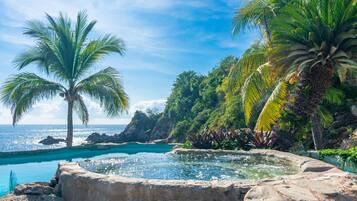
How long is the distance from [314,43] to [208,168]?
16.2ft

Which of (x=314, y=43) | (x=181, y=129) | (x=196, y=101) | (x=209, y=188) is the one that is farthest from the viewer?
(x=196, y=101)

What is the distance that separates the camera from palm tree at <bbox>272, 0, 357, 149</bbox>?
959 cm

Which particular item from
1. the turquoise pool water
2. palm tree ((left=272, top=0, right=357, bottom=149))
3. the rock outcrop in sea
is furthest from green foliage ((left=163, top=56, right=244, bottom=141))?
palm tree ((left=272, top=0, right=357, bottom=149))

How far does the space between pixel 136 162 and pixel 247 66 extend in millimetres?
5919

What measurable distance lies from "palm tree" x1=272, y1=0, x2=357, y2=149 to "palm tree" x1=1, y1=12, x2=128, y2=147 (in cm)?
953

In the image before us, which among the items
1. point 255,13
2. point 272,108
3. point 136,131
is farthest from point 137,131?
point 272,108

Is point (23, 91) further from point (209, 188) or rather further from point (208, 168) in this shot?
point (209, 188)

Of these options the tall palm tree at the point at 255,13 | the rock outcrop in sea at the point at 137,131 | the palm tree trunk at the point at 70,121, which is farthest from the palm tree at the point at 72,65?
the rock outcrop in sea at the point at 137,131

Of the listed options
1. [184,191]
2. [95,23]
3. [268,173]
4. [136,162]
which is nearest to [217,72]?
[95,23]

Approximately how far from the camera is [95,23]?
18.4 metres

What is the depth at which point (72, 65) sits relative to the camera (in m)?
17.8

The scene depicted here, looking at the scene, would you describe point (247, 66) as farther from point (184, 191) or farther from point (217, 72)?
point (217, 72)

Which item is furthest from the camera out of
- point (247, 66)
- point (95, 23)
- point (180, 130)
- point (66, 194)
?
point (180, 130)

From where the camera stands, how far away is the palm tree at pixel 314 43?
378 inches
